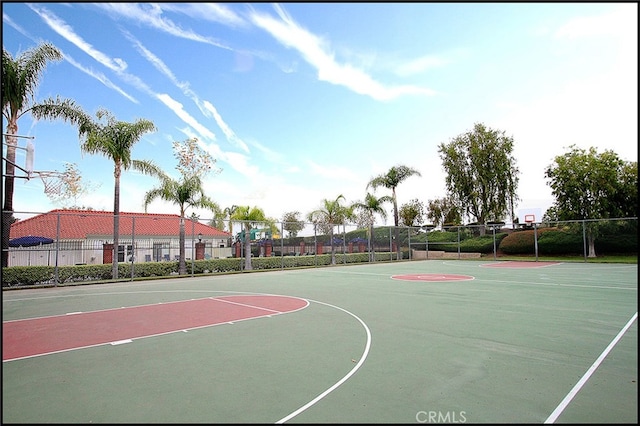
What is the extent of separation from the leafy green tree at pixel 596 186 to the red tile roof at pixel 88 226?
2253 cm

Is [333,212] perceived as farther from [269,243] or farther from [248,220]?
[248,220]

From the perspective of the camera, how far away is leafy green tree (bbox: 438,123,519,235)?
32.0 m

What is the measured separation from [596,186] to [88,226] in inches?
1242

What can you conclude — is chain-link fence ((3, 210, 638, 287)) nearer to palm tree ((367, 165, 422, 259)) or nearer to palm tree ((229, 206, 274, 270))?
palm tree ((229, 206, 274, 270))

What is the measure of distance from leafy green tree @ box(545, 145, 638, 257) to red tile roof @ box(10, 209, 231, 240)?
887 inches

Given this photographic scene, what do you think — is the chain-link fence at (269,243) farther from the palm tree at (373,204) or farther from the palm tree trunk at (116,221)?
the palm tree at (373,204)

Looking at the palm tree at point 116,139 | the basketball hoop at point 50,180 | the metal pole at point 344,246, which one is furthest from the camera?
the metal pole at point 344,246

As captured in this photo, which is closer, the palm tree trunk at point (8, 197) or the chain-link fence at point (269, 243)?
the palm tree trunk at point (8, 197)

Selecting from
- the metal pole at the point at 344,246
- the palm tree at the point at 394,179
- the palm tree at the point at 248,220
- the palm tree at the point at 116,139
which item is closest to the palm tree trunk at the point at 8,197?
the palm tree at the point at 116,139

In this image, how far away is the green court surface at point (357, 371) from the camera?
318 cm

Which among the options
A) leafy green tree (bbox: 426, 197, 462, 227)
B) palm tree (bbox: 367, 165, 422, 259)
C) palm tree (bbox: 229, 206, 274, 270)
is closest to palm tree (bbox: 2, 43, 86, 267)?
palm tree (bbox: 229, 206, 274, 270)

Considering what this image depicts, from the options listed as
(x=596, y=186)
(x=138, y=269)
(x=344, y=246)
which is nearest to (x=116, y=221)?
(x=138, y=269)

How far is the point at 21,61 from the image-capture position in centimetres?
1318

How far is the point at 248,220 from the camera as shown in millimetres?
20766
